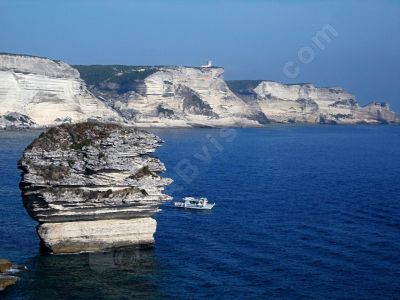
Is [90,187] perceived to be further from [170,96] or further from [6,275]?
[170,96]

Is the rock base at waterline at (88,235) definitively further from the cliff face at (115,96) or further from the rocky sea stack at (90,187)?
the cliff face at (115,96)

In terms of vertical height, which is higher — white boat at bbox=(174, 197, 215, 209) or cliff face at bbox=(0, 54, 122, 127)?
cliff face at bbox=(0, 54, 122, 127)

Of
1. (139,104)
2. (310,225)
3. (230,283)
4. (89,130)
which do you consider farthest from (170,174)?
(139,104)

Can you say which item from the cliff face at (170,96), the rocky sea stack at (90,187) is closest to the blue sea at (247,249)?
the rocky sea stack at (90,187)

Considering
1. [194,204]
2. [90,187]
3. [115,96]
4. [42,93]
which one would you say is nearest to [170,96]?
[115,96]

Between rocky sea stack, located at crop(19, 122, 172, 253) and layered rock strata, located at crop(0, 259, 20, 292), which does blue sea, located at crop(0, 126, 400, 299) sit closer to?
layered rock strata, located at crop(0, 259, 20, 292)

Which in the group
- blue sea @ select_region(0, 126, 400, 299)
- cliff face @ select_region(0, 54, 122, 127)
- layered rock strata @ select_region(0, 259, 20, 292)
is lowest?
layered rock strata @ select_region(0, 259, 20, 292)

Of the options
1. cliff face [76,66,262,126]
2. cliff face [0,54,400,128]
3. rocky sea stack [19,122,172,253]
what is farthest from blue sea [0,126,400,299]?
cliff face [76,66,262,126]
